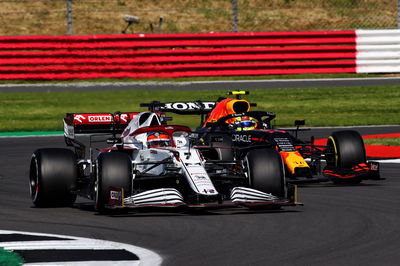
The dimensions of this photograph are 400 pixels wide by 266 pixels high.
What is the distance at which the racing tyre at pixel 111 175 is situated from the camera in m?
11.0

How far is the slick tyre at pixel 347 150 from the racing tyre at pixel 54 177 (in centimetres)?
413

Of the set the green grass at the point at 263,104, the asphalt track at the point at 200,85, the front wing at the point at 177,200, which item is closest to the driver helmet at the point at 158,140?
the front wing at the point at 177,200

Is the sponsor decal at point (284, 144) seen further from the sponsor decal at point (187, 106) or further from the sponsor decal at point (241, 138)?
the sponsor decal at point (187, 106)

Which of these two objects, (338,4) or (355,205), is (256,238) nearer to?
(355,205)

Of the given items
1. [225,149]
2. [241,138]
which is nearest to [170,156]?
[225,149]

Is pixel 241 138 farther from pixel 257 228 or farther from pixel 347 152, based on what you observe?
pixel 257 228

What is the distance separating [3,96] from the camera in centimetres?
2595

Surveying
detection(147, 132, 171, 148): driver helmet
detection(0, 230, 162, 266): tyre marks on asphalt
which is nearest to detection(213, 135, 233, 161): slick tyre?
detection(147, 132, 171, 148): driver helmet

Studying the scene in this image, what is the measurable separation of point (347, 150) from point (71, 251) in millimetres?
6473

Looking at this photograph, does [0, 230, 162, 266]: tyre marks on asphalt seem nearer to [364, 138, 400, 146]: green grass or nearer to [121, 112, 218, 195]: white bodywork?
[121, 112, 218, 195]: white bodywork

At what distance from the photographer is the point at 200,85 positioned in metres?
26.2

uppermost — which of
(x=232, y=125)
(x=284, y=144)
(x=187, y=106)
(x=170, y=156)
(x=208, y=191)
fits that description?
(x=187, y=106)

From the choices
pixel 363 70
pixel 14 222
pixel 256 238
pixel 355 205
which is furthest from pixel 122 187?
pixel 363 70

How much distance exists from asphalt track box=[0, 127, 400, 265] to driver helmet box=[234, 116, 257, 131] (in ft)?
6.42
